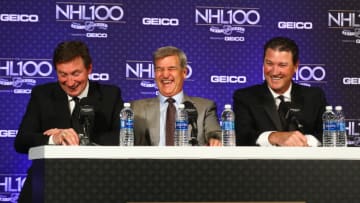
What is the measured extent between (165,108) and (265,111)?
0.75 metres

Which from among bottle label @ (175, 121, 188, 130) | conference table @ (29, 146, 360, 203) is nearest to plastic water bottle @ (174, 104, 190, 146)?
bottle label @ (175, 121, 188, 130)

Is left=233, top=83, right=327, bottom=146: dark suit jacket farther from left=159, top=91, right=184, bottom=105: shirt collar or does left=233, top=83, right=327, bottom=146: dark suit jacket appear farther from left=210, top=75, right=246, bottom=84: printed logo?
left=210, top=75, right=246, bottom=84: printed logo

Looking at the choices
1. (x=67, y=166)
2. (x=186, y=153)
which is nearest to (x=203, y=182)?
(x=186, y=153)

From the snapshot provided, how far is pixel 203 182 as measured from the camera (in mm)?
4305

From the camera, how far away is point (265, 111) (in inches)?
225

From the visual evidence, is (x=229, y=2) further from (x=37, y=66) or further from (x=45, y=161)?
(x=45, y=161)

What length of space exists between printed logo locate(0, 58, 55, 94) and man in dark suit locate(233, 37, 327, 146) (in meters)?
2.33

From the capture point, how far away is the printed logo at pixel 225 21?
778cm

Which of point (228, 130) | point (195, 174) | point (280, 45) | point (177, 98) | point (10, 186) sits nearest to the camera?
point (195, 174)

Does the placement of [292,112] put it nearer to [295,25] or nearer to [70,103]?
[70,103]

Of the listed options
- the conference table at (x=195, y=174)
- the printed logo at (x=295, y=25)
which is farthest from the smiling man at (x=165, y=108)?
the printed logo at (x=295, y=25)

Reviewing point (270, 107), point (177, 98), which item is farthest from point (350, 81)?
point (177, 98)

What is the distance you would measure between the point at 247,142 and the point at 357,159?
4.28ft

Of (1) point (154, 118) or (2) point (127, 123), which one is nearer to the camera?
(2) point (127, 123)
